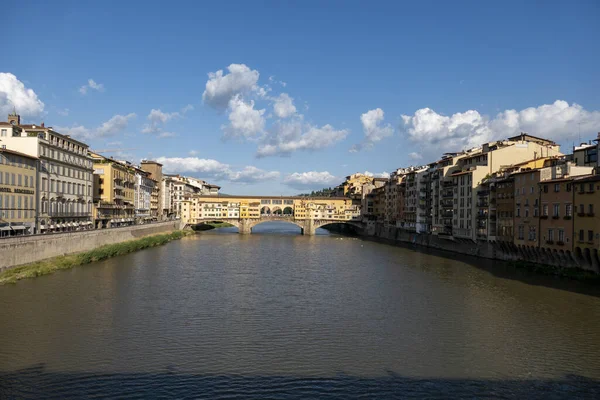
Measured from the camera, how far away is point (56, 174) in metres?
45.7

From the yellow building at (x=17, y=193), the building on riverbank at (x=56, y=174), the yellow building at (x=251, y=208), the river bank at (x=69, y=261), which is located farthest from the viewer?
the yellow building at (x=251, y=208)

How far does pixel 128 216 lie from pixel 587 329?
6433 cm

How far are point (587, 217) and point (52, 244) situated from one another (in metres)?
38.8

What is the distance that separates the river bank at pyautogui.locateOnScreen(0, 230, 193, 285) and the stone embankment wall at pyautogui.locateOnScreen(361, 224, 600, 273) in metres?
35.6

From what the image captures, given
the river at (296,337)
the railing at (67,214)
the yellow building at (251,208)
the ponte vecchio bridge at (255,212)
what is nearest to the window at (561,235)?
the river at (296,337)

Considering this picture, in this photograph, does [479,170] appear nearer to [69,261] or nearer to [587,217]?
[587,217]

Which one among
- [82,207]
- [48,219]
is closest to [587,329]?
[48,219]

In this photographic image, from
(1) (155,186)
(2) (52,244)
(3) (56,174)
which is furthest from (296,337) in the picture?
(1) (155,186)

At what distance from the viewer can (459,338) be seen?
20.5 metres

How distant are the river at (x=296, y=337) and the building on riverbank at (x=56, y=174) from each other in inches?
446

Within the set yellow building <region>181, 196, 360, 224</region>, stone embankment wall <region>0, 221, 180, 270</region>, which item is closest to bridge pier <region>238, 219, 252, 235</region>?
yellow building <region>181, 196, 360, 224</region>

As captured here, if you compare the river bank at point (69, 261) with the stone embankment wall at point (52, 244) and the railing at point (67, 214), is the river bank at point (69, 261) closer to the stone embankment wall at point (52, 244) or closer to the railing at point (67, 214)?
the stone embankment wall at point (52, 244)

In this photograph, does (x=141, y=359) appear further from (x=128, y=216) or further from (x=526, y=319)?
(x=128, y=216)

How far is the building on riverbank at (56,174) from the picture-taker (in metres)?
41.7
